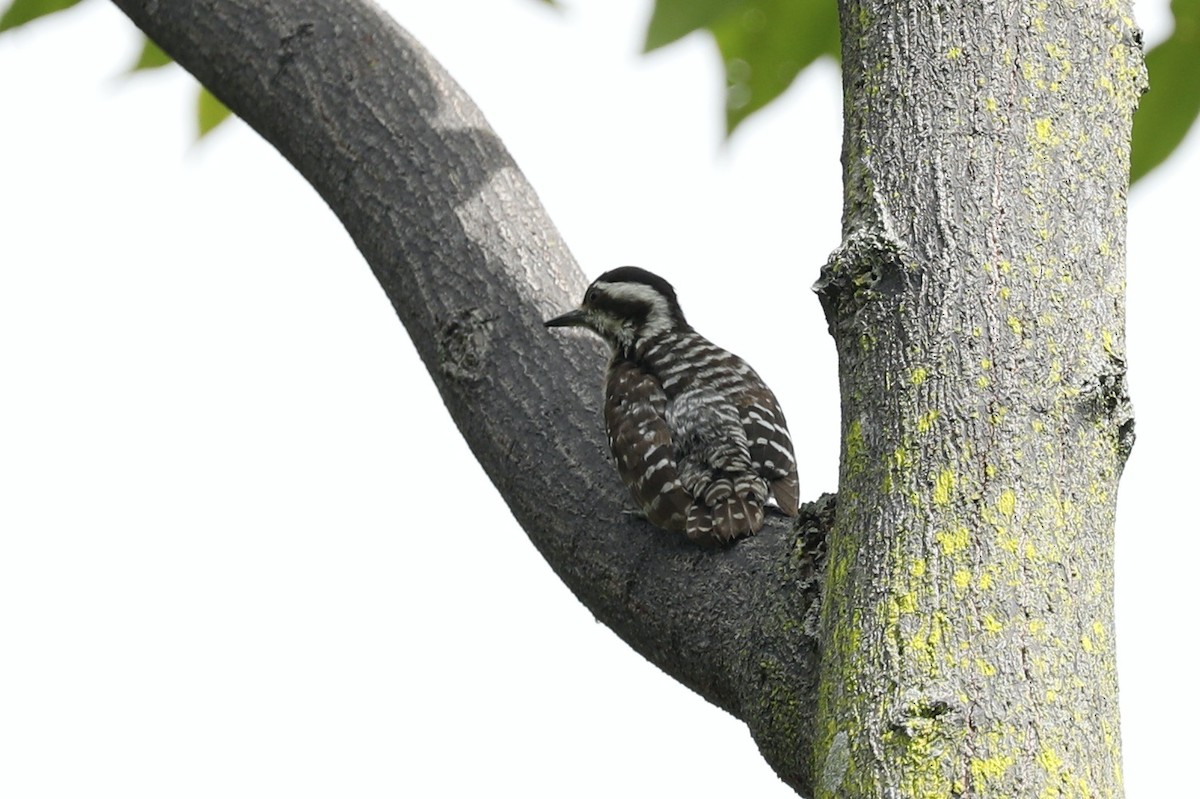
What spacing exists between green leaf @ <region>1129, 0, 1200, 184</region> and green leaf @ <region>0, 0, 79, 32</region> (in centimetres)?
263

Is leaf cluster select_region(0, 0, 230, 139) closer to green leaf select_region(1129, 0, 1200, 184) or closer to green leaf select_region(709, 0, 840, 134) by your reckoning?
green leaf select_region(709, 0, 840, 134)

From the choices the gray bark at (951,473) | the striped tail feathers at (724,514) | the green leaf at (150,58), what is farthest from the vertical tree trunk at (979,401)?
the green leaf at (150,58)

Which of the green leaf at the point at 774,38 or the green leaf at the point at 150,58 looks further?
the green leaf at the point at 150,58

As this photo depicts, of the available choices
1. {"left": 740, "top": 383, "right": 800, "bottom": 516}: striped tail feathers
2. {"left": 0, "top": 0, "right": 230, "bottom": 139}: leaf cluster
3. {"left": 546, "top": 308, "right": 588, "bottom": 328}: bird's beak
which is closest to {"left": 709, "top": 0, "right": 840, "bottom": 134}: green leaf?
{"left": 546, "top": 308, "right": 588, "bottom": 328}: bird's beak

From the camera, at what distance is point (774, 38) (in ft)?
12.1

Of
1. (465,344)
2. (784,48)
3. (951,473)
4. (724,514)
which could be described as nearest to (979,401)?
(951,473)

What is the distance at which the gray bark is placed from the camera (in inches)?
87.5

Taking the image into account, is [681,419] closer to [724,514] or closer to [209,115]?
[724,514]

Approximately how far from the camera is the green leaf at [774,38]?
3662mm

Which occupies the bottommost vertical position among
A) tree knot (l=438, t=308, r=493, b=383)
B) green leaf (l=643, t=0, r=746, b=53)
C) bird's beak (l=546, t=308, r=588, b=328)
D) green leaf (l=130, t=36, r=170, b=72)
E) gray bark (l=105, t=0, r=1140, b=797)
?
gray bark (l=105, t=0, r=1140, b=797)

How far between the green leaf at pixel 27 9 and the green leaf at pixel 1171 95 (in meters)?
2.63

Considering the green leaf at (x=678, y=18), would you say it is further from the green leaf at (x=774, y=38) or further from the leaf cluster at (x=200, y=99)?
the leaf cluster at (x=200, y=99)

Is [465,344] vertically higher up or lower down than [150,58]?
lower down

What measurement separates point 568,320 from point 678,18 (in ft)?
3.28
